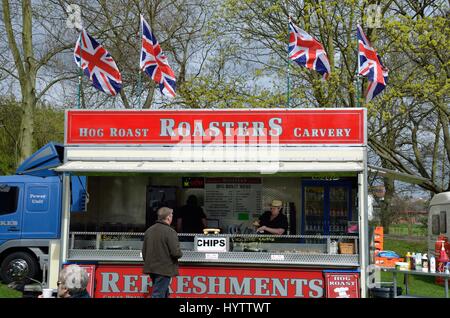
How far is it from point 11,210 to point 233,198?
17.3ft

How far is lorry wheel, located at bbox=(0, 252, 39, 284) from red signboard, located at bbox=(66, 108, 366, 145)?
4.80 meters

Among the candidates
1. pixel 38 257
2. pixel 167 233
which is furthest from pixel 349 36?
pixel 167 233

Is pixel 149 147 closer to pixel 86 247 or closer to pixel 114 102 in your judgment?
pixel 86 247

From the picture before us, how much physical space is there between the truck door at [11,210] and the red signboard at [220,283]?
4.93 m

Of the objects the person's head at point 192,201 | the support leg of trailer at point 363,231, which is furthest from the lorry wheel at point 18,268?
the support leg of trailer at point 363,231

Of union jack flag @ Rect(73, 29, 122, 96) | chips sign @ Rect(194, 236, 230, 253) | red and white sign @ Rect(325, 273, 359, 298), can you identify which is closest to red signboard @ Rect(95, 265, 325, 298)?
red and white sign @ Rect(325, 273, 359, 298)

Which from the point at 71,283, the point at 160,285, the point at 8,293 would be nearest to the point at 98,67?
the point at 8,293

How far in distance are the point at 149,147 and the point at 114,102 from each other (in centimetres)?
1226

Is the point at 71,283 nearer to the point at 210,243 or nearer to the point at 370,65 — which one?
the point at 210,243

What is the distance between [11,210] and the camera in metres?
13.7

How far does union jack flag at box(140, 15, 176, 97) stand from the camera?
39.0 ft

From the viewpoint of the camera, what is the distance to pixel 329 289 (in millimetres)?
9031

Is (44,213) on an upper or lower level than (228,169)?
lower

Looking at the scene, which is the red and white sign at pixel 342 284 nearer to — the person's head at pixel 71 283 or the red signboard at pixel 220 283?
the red signboard at pixel 220 283
